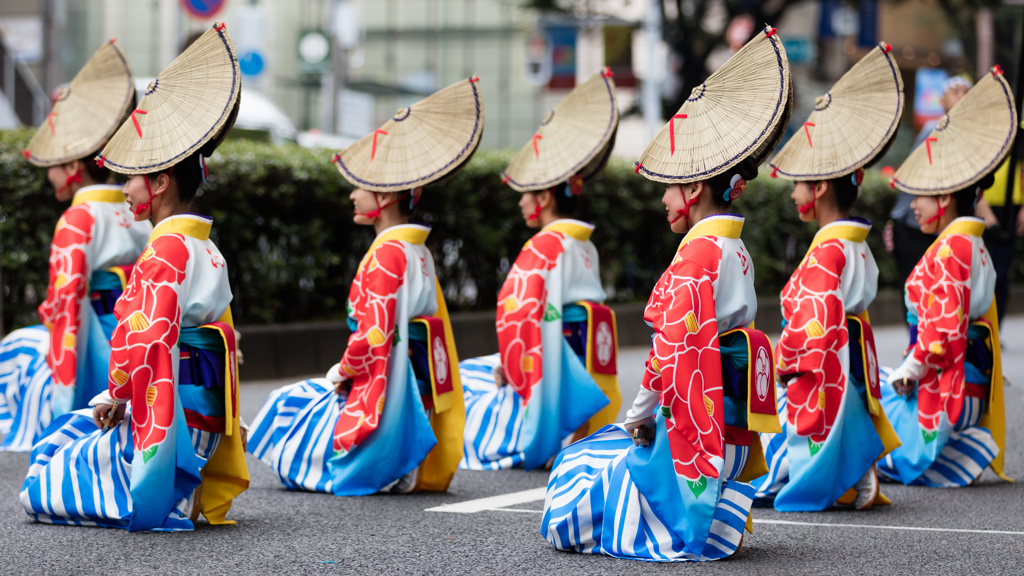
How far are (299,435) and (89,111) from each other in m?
2.19

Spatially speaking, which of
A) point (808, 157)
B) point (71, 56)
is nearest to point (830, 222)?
point (808, 157)

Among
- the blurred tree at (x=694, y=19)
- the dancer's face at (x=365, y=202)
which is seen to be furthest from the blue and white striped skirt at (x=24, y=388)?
the blurred tree at (x=694, y=19)

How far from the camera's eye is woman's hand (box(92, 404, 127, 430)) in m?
4.34

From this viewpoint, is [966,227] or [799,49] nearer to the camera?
[966,227]

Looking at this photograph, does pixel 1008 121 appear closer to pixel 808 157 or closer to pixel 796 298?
pixel 808 157

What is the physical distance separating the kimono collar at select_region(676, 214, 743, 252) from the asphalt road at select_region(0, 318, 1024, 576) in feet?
3.58

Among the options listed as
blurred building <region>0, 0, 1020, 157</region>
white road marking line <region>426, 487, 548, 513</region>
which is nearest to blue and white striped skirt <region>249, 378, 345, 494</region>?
white road marking line <region>426, 487, 548, 513</region>

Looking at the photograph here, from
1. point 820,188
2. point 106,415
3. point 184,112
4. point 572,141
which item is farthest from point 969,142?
point 106,415

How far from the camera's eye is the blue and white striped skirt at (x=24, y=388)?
251 inches

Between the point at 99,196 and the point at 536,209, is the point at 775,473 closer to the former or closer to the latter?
the point at 536,209

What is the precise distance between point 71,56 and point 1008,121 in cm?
3796

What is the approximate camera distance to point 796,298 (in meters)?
5.15

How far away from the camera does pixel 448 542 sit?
446 centimetres

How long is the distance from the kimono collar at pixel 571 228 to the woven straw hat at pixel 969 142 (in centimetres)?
158
